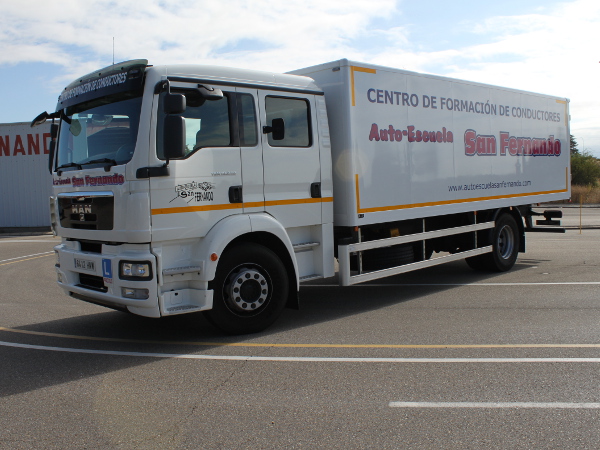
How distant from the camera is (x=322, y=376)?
5.14 m

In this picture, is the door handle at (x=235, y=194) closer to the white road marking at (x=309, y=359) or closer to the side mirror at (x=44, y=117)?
the white road marking at (x=309, y=359)

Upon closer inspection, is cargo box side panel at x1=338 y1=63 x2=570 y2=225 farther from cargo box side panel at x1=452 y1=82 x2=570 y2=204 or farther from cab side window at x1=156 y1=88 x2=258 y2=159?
cab side window at x1=156 y1=88 x2=258 y2=159

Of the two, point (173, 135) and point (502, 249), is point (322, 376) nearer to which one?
point (173, 135)

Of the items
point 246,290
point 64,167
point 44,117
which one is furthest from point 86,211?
point 246,290

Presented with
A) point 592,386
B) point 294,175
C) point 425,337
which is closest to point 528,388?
point 592,386

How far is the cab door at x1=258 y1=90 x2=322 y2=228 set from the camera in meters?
6.83

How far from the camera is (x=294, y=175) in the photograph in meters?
7.09

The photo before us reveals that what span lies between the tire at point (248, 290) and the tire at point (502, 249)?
5.28 m

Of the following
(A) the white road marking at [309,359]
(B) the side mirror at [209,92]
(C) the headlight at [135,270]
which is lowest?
(A) the white road marking at [309,359]

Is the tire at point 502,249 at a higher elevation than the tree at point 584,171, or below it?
below

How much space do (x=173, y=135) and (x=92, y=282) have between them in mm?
2015

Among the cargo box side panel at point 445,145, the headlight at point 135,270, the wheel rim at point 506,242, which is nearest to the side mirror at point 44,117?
the headlight at point 135,270

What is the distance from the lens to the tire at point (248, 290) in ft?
21.0

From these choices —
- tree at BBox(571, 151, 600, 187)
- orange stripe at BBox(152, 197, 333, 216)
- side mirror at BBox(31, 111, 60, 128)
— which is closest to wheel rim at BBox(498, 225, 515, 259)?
orange stripe at BBox(152, 197, 333, 216)
